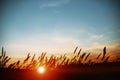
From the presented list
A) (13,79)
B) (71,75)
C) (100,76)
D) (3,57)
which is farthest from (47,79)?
(3,57)

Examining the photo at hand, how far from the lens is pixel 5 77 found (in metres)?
8.27

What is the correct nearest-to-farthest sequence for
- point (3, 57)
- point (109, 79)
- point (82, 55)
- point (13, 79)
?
1. point (109, 79)
2. point (13, 79)
3. point (3, 57)
4. point (82, 55)

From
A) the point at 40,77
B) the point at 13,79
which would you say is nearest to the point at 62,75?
the point at 40,77

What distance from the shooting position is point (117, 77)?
7.71 m

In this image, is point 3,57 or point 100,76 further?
point 3,57

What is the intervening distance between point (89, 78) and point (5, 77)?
336cm

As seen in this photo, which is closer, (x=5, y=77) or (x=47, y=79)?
(x=47, y=79)

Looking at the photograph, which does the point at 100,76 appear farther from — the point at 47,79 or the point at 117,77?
the point at 47,79

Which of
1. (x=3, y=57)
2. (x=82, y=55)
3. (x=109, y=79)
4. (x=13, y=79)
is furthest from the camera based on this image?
(x=82, y=55)

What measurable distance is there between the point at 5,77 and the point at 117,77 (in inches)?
172

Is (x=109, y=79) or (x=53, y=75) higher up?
(x=53, y=75)

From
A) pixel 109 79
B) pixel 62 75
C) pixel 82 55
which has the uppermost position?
pixel 82 55

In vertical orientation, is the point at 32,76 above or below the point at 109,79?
above

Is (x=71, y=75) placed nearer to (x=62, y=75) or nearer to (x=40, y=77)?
(x=62, y=75)
